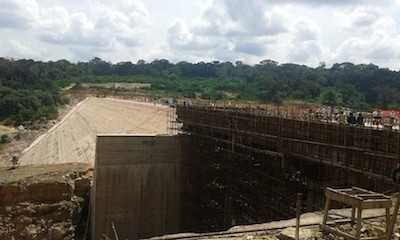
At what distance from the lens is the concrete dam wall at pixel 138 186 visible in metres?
36.3

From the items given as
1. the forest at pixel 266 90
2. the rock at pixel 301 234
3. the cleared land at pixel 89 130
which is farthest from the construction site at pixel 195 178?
the forest at pixel 266 90

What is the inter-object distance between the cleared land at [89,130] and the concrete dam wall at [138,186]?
14.3 metres

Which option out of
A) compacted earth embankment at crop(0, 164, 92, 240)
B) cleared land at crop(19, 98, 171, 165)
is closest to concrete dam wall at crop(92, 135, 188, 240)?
compacted earth embankment at crop(0, 164, 92, 240)

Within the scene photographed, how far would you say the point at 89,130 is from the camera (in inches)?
2953

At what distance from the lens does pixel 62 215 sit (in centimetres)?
3653

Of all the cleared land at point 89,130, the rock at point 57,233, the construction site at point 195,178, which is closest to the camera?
the construction site at point 195,178

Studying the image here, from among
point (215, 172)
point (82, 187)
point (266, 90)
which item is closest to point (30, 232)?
point (82, 187)

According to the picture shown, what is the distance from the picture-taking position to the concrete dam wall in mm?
36281

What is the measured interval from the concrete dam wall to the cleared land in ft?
46.8

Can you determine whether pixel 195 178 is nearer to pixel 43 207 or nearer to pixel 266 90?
pixel 43 207

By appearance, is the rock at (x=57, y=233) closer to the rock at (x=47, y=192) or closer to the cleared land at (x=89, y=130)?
the rock at (x=47, y=192)

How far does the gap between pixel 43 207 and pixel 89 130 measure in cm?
3953

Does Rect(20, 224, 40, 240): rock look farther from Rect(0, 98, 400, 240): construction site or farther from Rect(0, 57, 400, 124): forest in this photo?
Rect(0, 57, 400, 124): forest

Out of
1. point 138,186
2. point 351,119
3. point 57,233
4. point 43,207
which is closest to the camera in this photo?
point 351,119
